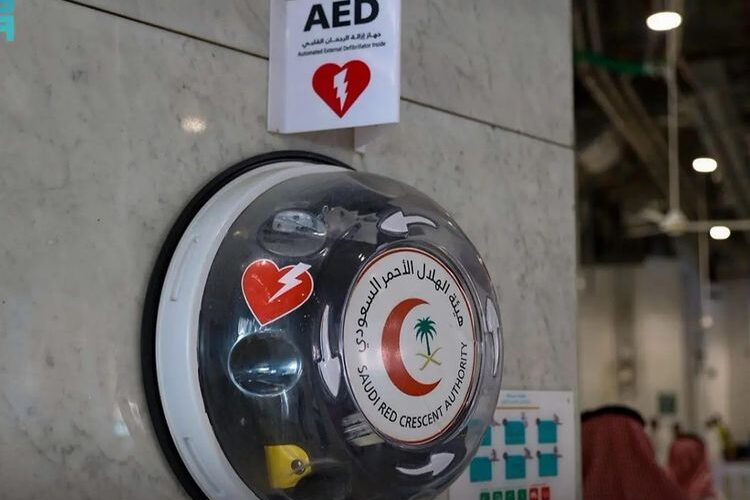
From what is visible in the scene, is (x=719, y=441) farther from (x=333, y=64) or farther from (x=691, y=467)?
(x=333, y=64)

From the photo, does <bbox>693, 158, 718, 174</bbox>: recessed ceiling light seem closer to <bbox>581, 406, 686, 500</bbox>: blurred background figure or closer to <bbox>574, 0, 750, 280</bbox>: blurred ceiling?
<bbox>574, 0, 750, 280</bbox>: blurred ceiling

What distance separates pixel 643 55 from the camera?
5270mm

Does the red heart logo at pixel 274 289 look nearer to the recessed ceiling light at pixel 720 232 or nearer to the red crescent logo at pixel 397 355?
the red crescent logo at pixel 397 355

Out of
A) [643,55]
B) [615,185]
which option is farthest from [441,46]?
[615,185]

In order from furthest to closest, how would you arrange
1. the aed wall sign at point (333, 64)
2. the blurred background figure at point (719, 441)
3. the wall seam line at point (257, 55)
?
1. the blurred background figure at point (719, 441)
2. the aed wall sign at point (333, 64)
3. the wall seam line at point (257, 55)

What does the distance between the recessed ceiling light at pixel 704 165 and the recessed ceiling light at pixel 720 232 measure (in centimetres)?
52

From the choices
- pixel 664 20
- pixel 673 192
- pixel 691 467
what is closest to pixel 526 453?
pixel 664 20

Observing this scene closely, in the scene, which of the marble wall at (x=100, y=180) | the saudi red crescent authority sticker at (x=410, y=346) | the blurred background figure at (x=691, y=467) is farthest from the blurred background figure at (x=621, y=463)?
the blurred background figure at (x=691, y=467)

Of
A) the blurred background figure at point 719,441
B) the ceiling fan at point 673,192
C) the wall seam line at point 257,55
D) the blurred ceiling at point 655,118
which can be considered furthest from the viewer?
the blurred background figure at point 719,441

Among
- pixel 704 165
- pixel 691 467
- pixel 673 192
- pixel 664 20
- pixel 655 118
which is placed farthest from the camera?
pixel 704 165

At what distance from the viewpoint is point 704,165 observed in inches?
321

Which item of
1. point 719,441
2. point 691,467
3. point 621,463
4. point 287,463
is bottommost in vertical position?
point 719,441

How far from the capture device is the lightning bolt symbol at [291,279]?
1.26m

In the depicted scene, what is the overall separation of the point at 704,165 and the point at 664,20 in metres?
3.89
